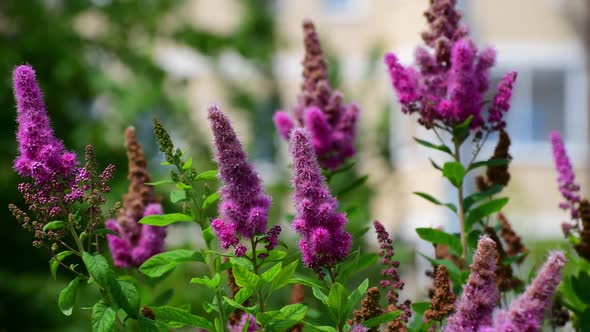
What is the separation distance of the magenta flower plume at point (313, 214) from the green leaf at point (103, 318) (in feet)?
1.27

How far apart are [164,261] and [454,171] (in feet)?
2.62

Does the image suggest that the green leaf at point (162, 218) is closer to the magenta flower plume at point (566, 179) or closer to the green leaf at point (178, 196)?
the green leaf at point (178, 196)

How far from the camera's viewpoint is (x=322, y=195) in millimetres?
1730

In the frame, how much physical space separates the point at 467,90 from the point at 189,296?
811 centimetres

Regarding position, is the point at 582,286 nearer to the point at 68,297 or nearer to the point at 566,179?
the point at 566,179

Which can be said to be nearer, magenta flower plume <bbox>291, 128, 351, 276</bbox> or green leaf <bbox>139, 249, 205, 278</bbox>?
magenta flower plume <bbox>291, 128, 351, 276</bbox>

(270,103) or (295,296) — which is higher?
(295,296)

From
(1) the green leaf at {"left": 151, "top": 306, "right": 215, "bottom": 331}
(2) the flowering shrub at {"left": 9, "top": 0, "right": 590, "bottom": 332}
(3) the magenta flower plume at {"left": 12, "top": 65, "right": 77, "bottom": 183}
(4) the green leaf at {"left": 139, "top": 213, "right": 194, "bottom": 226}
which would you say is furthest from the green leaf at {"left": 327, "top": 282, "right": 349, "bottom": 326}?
(3) the magenta flower plume at {"left": 12, "top": 65, "right": 77, "bottom": 183}

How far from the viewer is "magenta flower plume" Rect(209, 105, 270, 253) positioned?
1.73 meters

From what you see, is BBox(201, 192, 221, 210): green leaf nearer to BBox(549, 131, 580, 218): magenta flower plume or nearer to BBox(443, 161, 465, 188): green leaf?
BBox(443, 161, 465, 188): green leaf

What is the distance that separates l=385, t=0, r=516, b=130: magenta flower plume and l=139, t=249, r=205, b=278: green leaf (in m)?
0.77

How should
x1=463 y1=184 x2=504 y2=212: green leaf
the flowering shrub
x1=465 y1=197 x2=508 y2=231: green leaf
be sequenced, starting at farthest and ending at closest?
x1=463 y1=184 x2=504 y2=212: green leaf < x1=465 y1=197 x2=508 y2=231: green leaf < the flowering shrub

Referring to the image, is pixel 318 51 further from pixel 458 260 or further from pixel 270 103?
pixel 270 103

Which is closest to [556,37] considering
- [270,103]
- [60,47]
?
[270,103]
